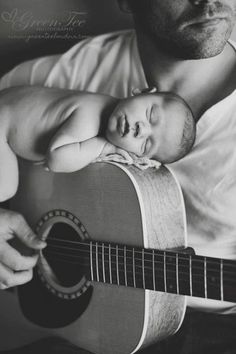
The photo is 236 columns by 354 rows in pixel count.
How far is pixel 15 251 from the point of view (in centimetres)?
116

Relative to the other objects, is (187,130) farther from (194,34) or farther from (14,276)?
(14,276)

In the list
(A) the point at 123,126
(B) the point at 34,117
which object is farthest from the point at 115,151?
(B) the point at 34,117

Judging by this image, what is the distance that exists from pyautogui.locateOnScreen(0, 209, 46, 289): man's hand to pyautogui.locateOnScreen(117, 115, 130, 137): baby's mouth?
310 mm

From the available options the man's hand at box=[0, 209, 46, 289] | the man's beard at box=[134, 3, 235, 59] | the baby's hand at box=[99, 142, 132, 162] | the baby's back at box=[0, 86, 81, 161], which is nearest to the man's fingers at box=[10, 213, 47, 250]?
the man's hand at box=[0, 209, 46, 289]

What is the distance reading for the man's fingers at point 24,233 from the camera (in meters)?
1.13

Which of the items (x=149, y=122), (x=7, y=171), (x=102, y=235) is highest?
(x=149, y=122)

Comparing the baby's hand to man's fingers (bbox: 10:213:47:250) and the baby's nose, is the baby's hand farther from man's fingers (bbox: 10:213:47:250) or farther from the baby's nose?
man's fingers (bbox: 10:213:47:250)

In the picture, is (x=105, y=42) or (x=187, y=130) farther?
(x=105, y=42)

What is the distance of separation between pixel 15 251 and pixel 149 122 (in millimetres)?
424

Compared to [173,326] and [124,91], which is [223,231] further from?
[124,91]

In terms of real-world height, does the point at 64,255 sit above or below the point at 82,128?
below

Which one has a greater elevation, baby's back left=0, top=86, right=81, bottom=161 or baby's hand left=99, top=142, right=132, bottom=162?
baby's back left=0, top=86, right=81, bottom=161

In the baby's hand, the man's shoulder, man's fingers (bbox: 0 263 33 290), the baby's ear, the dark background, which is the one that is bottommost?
man's fingers (bbox: 0 263 33 290)

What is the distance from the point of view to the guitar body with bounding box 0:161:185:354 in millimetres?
1011
